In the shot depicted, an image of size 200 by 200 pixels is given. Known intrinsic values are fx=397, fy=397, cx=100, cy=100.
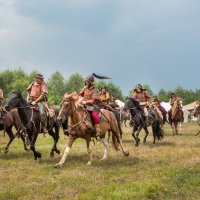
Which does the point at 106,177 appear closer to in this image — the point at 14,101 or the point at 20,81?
the point at 14,101

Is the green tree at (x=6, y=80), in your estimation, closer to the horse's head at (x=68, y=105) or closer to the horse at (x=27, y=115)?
the horse at (x=27, y=115)

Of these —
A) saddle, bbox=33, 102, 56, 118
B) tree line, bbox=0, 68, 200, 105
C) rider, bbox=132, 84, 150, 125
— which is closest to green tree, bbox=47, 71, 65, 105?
tree line, bbox=0, 68, 200, 105

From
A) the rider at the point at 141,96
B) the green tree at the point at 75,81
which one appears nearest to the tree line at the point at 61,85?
the green tree at the point at 75,81

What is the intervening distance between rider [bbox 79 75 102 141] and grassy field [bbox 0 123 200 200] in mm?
1547

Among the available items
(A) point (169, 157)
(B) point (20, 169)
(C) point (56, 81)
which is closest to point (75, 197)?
(B) point (20, 169)

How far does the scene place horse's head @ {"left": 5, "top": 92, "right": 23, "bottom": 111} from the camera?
47.8 ft

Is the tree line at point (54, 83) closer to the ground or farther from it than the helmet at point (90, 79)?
farther from it

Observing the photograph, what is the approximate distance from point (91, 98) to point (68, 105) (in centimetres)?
153

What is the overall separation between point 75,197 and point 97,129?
16.4 feet

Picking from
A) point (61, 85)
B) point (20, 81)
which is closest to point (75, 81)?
point (61, 85)

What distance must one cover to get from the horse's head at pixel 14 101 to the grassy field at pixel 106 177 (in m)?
2.17

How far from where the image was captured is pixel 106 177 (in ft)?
38.9

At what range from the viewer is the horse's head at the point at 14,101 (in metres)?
14.6

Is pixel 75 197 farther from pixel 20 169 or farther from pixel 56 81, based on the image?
pixel 56 81
